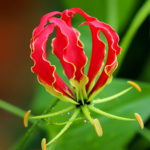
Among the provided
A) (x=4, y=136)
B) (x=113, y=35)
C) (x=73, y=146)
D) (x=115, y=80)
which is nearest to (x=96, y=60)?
(x=113, y=35)

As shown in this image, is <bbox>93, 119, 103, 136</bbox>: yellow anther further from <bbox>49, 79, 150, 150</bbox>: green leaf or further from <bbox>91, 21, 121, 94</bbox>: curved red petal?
<bbox>49, 79, 150, 150</bbox>: green leaf

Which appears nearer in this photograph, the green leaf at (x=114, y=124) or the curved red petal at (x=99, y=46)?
the curved red petal at (x=99, y=46)

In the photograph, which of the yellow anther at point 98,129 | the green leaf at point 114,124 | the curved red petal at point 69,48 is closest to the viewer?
the curved red petal at point 69,48

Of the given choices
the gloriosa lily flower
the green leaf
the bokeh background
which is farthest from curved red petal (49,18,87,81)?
the bokeh background

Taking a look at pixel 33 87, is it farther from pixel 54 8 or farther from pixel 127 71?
pixel 127 71

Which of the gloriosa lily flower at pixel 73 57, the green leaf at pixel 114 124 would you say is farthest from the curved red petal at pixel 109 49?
the green leaf at pixel 114 124

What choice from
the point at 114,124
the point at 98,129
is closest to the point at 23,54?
the point at 114,124

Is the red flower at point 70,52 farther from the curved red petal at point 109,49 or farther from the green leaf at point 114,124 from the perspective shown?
the green leaf at point 114,124
